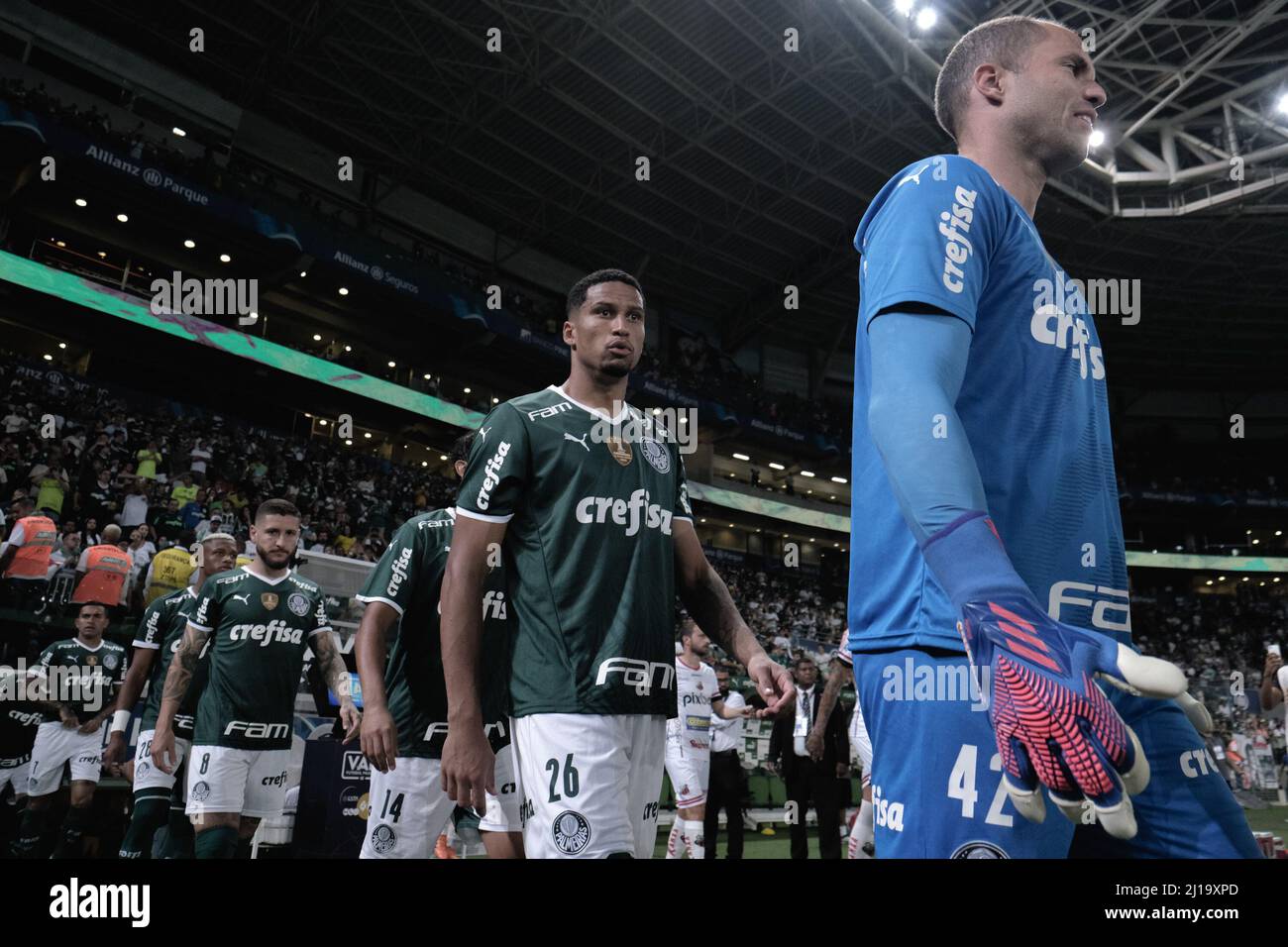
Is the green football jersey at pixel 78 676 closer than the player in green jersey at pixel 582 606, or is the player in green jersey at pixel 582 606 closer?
the player in green jersey at pixel 582 606

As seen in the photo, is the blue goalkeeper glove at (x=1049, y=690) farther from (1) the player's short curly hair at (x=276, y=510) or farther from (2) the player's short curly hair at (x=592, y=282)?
(1) the player's short curly hair at (x=276, y=510)

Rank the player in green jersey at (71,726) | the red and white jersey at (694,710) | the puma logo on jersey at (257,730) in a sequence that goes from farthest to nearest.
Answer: the red and white jersey at (694,710)
the player in green jersey at (71,726)
the puma logo on jersey at (257,730)

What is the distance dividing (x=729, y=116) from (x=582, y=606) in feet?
78.6

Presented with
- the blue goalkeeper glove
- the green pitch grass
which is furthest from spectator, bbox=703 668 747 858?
the blue goalkeeper glove

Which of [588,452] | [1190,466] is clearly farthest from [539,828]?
[1190,466]

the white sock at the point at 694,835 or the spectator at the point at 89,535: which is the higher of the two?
the spectator at the point at 89,535

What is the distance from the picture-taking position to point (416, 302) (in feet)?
85.8

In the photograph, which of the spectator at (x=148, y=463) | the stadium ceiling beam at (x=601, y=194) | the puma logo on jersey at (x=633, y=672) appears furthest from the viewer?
the stadium ceiling beam at (x=601, y=194)

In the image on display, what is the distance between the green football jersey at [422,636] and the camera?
13.3ft

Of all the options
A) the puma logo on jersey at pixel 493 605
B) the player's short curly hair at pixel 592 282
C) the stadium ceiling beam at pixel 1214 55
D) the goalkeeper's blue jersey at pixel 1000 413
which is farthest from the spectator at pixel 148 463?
the stadium ceiling beam at pixel 1214 55

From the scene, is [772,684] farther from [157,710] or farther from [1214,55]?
[1214,55]

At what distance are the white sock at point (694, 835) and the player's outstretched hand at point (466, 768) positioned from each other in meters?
6.16

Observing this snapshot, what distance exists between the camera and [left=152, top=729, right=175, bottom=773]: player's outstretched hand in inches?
198

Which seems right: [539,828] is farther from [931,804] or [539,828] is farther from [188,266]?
A: [188,266]
